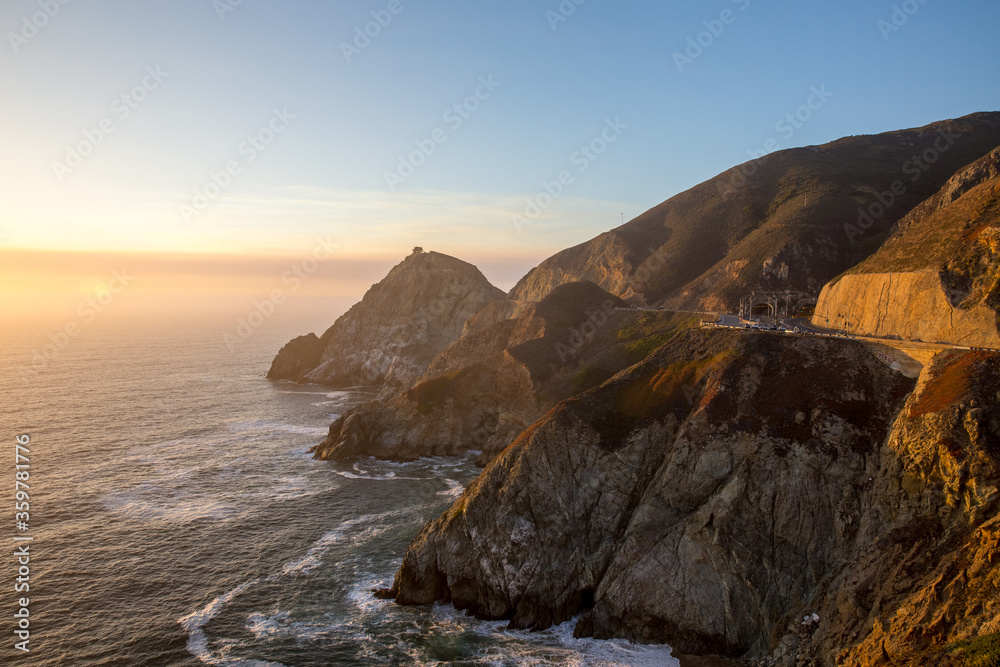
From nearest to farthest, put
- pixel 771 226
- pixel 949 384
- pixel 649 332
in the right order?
pixel 949 384 → pixel 649 332 → pixel 771 226

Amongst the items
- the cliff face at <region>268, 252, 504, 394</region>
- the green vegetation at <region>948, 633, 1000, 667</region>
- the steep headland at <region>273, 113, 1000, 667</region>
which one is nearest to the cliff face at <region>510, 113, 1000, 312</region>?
the cliff face at <region>268, 252, 504, 394</region>

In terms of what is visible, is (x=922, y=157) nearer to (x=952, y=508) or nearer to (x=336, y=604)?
(x=952, y=508)

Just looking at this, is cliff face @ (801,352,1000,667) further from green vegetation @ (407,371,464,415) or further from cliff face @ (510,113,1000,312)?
cliff face @ (510,113,1000,312)

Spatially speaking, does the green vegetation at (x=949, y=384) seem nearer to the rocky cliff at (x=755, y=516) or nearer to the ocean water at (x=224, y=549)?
the rocky cliff at (x=755, y=516)

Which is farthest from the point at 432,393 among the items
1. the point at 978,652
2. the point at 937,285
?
the point at 978,652

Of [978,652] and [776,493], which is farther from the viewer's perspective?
[776,493]
